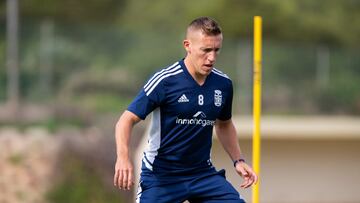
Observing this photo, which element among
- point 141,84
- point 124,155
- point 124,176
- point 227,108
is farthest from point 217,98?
point 141,84

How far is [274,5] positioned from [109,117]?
622 centimetres

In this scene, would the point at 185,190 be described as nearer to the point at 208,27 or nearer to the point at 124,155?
the point at 124,155

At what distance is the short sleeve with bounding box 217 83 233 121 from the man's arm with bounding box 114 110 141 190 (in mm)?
688

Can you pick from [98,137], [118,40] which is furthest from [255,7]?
[98,137]

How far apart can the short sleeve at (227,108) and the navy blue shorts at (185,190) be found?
440 mm

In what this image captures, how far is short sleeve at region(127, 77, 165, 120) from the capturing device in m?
5.71

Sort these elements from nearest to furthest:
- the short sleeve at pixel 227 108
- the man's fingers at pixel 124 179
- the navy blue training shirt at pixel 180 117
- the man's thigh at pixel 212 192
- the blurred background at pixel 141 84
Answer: the man's fingers at pixel 124 179
the navy blue training shirt at pixel 180 117
the man's thigh at pixel 212 192
the short sleeve at pixel 227 108
the blurred background at pixel 141 84

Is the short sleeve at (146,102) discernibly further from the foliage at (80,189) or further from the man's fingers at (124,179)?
the foliage at (80,189)

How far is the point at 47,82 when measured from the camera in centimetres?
1758

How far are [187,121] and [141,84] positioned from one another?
1237 centimetres

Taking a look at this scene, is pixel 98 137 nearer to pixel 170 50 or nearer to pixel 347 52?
pixel 170 50

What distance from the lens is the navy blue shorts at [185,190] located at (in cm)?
589

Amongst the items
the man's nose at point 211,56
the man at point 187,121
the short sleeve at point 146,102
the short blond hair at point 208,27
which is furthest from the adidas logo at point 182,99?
the short blond hair at point 208,27

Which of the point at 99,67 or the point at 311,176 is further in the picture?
the point at 99,67
